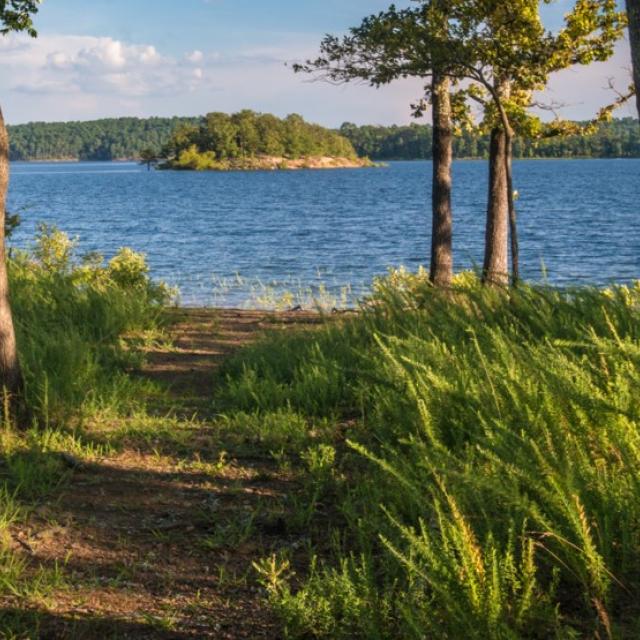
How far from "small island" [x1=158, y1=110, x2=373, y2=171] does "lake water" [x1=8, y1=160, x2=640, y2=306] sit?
7259 cm

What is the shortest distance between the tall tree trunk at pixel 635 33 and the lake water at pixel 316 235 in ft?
9.05

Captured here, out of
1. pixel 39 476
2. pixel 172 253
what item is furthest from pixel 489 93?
pixel 172 253

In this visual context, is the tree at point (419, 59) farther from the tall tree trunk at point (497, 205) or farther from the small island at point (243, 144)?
the small island at point (243, 144)

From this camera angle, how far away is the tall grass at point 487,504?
2.86 m

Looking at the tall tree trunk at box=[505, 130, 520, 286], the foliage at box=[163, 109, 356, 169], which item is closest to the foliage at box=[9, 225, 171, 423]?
the tall tree trunk at box=[505, 130, 520, 286]

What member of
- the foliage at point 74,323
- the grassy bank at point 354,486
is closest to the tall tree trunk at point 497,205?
the foliage at point 74,323

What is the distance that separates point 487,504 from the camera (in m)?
3.54

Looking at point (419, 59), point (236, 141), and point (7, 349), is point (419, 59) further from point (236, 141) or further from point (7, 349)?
point (236, 141)

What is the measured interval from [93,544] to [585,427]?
2.43 metres

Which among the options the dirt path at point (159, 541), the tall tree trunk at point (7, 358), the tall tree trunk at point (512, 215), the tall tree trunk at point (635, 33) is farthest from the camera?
the tall tree trunk at point (512, 215)

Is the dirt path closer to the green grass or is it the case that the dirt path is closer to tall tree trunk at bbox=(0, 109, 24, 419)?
the green grass

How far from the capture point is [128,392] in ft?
22.9

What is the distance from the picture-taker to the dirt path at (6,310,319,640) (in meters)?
3.44

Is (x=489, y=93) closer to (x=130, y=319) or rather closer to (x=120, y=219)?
(x=130, y=319)
